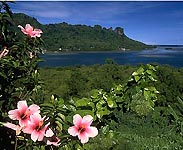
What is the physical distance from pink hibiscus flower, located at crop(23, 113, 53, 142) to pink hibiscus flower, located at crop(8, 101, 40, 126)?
0.07 feet

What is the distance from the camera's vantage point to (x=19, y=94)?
1.58 m

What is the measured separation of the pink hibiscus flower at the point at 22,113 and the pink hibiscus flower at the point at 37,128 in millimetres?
23

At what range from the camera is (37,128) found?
121 cm

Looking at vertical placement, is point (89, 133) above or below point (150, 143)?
above

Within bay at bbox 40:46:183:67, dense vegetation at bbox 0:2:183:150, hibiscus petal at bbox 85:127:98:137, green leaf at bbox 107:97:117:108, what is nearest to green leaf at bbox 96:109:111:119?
dense vegetation at bbox 0:2:183:150

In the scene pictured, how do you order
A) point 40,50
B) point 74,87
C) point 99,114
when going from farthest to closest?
1. point 74,87
2. point 99,114
3. point 40,50

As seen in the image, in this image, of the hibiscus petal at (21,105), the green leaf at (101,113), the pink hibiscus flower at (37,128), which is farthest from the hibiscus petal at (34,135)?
the green leaf at (101,113)

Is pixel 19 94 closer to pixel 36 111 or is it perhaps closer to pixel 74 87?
pixel 36 111

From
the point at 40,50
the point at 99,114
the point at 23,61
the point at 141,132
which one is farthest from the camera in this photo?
the point at 99,114

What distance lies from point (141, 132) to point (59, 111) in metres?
1.81

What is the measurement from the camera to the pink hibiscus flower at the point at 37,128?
1205mm

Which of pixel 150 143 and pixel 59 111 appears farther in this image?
pixel 150 143

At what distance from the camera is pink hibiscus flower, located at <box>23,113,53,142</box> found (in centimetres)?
121

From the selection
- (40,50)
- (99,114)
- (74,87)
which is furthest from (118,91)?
(74,87)
